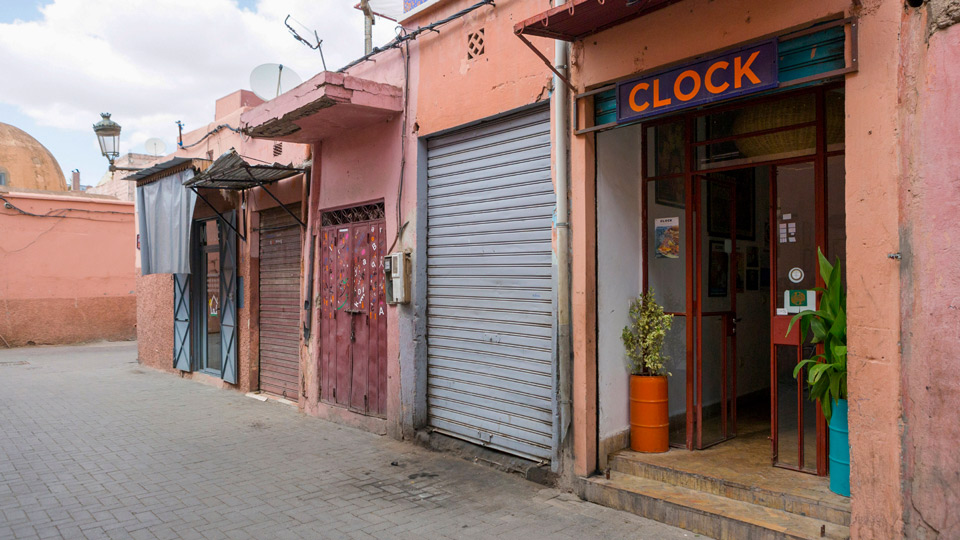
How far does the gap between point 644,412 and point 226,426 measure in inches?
209

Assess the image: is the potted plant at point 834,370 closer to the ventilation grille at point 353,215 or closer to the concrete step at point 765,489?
the concrete step at point 765,489

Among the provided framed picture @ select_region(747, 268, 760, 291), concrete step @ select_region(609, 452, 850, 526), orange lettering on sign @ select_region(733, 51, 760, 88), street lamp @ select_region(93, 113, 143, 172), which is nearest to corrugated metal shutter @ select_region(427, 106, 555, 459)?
concrete step @ select_region(609, 452, 850, 526)

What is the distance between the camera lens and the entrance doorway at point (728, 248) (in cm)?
477

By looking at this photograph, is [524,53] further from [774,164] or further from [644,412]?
[644,412]

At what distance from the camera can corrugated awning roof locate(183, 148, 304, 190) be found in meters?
8.54

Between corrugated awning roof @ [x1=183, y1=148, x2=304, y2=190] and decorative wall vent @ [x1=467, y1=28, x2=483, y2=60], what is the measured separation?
11.8 ft

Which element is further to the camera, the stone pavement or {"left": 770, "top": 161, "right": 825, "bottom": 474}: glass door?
{"left": 770, "top": 161, "right": 825, "bottom": 474}: glass door

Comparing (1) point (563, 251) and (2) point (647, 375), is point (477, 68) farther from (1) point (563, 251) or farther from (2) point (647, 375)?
(2) point (647, 375)

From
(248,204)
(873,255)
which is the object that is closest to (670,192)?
(873,255)

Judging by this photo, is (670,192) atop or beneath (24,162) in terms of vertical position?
beneath

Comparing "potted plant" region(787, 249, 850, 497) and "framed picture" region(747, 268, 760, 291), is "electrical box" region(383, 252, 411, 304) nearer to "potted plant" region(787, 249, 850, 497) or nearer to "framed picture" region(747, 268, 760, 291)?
"framed picture" region(747, 268, 760, 291)

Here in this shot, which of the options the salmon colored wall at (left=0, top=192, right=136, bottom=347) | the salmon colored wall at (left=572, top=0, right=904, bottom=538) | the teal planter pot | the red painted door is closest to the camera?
the salmon colored wall at (left=572, top=0, right=904, bottom=538)

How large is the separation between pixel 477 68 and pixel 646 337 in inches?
119

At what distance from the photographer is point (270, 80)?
988 cm
